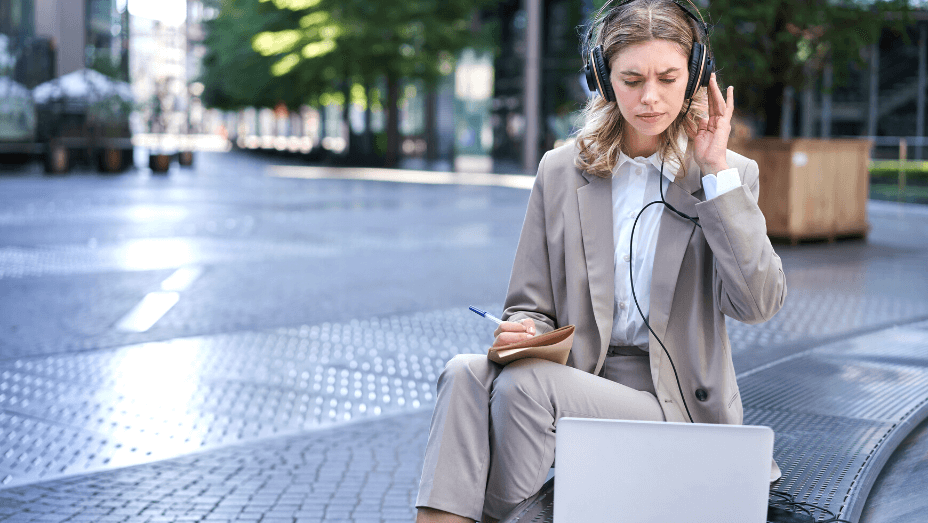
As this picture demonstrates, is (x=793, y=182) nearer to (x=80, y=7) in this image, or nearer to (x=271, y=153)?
(x=80, y=7)

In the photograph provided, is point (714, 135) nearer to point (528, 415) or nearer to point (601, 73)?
point (601, 73)

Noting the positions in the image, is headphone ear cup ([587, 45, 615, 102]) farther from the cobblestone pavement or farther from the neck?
the cobblestone pavement

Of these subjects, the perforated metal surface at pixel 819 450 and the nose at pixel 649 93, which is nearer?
the nose at pixel 649 93

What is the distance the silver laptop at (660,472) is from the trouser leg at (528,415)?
0.79 feet

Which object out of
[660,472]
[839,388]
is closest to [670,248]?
[660,472]

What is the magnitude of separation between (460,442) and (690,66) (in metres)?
1.00

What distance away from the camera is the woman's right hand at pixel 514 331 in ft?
6.95

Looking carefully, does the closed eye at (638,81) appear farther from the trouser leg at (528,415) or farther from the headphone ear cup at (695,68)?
the trouser leg at (528,415)

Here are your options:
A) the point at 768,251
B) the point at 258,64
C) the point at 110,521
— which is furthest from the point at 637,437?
the point at 258,64

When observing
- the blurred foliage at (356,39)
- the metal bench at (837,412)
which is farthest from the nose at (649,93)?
the blurred foliage at (356,39)

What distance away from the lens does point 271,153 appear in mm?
46500

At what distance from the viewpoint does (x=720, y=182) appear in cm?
209

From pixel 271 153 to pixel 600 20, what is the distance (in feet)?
149

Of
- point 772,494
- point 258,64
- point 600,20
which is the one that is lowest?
point 772,494
